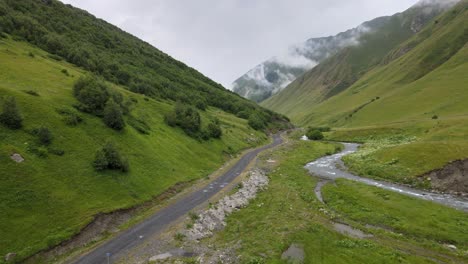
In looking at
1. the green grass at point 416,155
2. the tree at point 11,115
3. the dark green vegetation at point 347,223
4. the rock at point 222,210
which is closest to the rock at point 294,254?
the dark green vegetation at point 347,223

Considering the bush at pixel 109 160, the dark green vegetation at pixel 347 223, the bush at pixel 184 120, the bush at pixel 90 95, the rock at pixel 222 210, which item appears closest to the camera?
Result: the dark green vegetation at pixel 347 223

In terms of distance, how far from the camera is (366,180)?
72.9 m

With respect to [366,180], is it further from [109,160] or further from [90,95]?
[90,95]

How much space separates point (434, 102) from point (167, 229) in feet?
534

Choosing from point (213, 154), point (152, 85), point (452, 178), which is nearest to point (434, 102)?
point (452, 178)

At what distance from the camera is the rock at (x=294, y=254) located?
34.8 m

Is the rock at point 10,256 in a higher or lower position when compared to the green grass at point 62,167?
lower

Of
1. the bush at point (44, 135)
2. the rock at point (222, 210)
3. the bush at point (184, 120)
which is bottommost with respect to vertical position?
the rock at point (222, 210)

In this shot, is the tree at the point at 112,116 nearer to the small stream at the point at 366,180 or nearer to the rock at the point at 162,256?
the rock at the point at 162,256

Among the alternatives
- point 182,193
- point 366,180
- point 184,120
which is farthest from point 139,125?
point 366,180

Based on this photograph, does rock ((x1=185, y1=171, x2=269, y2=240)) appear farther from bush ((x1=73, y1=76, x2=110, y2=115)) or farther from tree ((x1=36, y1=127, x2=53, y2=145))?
bush ((x1=73, y1=76, x2=110, y2=115))

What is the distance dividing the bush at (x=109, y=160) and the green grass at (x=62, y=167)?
4.27 ft

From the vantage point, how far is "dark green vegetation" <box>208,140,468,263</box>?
36.0 metres

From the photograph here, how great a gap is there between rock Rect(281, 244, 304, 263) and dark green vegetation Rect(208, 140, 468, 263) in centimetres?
58
